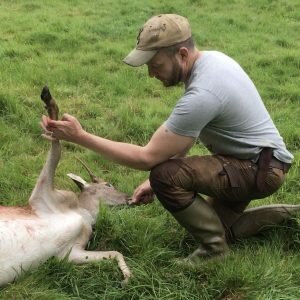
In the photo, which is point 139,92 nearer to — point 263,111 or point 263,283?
point 263,111

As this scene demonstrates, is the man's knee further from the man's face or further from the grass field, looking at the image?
the man's face

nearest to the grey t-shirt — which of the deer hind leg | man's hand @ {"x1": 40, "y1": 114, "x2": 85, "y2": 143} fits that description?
man's hand @ {"x1": 40, "y1": 114, "x2": 85, "y2": 143}

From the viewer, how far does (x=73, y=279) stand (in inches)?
154

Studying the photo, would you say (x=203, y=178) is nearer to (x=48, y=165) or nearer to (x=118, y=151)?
(x=118, y=151)

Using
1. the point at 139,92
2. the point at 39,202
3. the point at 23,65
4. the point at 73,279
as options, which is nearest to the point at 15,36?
the point at 23,65

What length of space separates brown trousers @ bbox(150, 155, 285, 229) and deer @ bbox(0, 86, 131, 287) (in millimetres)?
575

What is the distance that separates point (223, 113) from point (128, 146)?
655 millimetres

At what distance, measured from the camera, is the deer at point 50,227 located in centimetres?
385

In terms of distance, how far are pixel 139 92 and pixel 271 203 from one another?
127 inches

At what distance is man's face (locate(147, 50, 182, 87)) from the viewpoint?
12.8ft

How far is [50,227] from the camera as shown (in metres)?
4.16

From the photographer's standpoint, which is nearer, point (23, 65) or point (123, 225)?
point (123, 225)

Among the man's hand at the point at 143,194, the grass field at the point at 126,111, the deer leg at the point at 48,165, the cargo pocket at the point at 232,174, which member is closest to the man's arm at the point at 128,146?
the cargo pocket at the point at 232,174

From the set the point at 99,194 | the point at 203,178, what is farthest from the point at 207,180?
the point at 99,194
